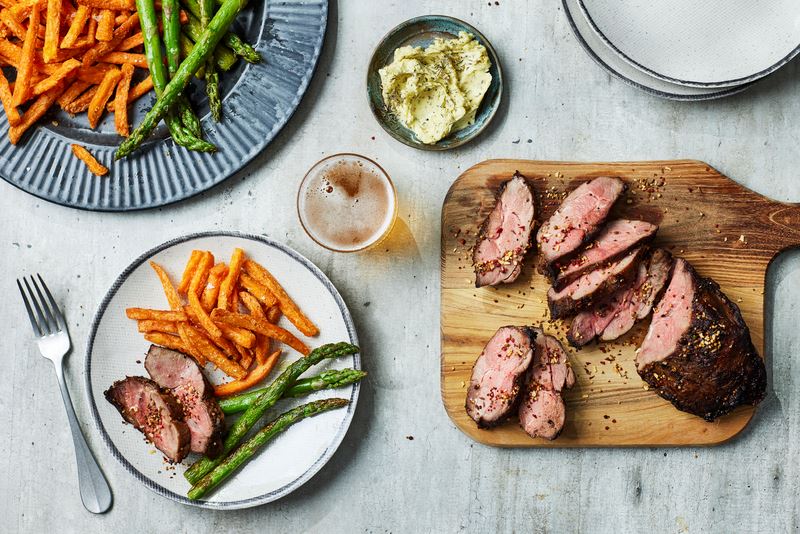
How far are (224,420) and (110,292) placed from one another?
2.46 feet

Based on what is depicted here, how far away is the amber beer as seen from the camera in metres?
2.87

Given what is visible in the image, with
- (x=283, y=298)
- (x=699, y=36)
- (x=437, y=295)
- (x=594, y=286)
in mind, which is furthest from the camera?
(x=437, y=295)

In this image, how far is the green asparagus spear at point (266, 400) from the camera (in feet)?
9.39

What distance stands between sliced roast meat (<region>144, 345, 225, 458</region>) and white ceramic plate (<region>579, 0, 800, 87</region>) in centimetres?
220

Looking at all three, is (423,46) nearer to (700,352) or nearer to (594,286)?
(594,286)

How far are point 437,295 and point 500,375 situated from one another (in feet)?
1.50

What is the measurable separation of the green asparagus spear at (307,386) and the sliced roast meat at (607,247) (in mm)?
960

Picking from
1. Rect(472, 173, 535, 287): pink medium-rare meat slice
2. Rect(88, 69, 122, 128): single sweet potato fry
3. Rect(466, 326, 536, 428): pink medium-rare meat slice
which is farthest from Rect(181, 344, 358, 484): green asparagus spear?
Rect(88, 69, 122, 128): single sweet potato fry

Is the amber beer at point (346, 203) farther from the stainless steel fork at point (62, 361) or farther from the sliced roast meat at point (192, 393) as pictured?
the stainless steel fork at point (62, 361)

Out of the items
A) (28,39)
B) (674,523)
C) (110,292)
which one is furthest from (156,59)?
(674,523)

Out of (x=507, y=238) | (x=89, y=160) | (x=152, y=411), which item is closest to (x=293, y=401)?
(x=152, y=411)

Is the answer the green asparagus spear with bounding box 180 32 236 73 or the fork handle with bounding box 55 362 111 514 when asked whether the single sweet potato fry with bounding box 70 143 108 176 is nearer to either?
the green asparagus spear with bounding box 180 32 236 73

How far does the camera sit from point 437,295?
3035mm

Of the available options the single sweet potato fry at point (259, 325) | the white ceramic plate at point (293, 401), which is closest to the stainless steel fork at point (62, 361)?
the white ceramic plate at point (293, 401)
